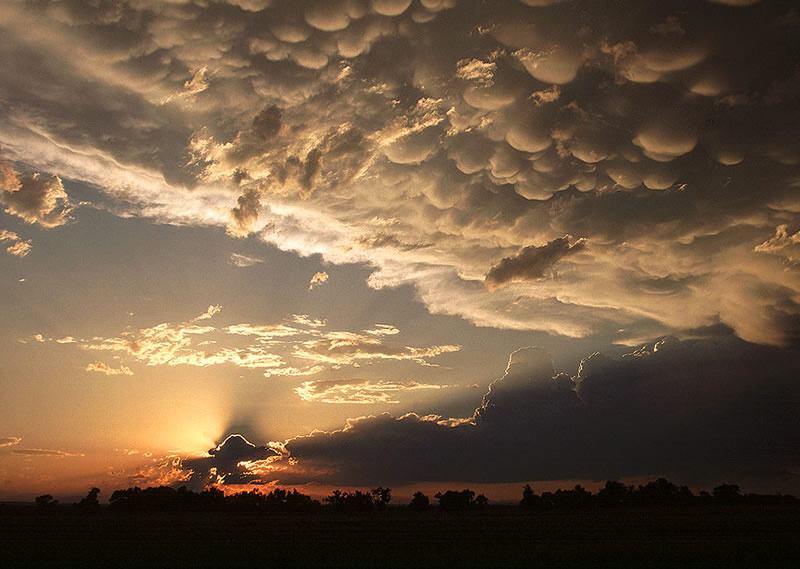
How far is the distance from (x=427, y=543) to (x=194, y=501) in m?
133

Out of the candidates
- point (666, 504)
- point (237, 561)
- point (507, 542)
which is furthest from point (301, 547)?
point (666, 504)

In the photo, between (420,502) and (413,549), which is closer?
(413,549)

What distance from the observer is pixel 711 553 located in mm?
40969

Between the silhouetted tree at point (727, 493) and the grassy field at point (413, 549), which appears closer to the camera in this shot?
the grassy field at point (413, 549)

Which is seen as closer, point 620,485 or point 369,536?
point 369,536

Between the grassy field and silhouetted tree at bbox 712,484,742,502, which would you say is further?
silhouetted tree at bbox 712,484,742,502

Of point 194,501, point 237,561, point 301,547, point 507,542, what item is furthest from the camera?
point 194,501

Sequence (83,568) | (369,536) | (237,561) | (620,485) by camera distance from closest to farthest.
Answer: (83,568)
(237,561)
(369,536)
(620,485)

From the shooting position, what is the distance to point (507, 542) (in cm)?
4888

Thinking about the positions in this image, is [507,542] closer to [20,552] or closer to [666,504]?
[20,552]

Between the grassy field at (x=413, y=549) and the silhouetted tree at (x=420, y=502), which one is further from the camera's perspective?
the silhouetted tree at (x=420, y=502)

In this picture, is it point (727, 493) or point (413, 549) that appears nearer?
point (413, 549)

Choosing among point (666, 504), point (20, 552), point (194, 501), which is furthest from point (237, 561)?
point (666, 504)

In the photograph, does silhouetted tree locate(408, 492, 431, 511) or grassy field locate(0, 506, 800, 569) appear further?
silhouetted tree locate(408, 492, 431, 511)
